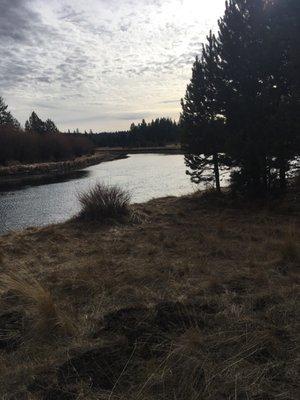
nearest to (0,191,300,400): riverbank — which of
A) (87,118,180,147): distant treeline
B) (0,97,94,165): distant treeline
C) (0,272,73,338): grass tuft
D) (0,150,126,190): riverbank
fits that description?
(0,272,73,338): grass tuft

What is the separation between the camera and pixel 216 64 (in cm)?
1909

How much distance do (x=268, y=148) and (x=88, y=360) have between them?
13.1 m

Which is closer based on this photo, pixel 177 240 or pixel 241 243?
pixel 241 243

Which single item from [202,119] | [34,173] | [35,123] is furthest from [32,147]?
[202,119]

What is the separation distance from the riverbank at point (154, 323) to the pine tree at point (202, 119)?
1194 cm

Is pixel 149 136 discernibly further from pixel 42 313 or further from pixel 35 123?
pixel 42 313

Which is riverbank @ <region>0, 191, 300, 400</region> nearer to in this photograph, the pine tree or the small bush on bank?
the small bush on bank

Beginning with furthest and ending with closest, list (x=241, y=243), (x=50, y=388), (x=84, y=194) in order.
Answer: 1. (x=84, y=194)
2. (x=241, y=243)
3. (x=50, y=388)

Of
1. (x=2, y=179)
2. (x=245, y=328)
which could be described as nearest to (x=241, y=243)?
(x=245, y=328)

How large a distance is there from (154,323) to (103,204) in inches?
386

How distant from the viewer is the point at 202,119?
2150 centimetres

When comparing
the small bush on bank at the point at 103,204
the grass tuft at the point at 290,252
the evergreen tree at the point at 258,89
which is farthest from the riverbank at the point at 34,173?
the grass tuft at the point at 290,252

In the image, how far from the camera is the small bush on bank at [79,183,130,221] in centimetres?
1430

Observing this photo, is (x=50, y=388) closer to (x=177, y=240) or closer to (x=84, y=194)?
(x=177, y=240)
